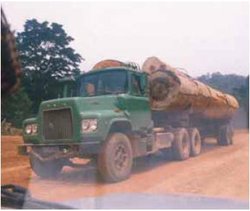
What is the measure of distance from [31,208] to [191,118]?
7.95 m

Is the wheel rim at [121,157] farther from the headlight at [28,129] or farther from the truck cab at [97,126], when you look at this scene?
the headlight at [28,129]

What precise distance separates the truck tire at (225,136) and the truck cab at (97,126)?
4.85 m

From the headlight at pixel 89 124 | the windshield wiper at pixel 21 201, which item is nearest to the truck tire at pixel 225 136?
the headlight at pixel 89 124

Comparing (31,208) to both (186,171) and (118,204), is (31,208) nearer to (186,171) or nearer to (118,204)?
(118,204)

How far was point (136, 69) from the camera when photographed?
6.76 metres

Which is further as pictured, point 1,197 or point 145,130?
point 145,130

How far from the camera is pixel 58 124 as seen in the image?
6.04 m

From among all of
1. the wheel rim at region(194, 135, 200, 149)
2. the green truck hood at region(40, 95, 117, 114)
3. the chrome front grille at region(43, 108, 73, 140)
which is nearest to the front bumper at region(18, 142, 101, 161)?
the chrome front grille at region(43, 108, 73, 140)

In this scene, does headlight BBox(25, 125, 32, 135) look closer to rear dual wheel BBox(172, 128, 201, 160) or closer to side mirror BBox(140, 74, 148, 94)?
side mirror BBox(140, 74, 148, 94)

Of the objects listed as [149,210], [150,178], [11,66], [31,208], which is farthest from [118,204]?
[150,178]

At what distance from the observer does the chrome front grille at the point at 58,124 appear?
5.91 meters

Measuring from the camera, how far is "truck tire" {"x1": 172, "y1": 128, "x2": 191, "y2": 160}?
324 inches

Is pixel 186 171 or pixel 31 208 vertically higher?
pixel 31 208

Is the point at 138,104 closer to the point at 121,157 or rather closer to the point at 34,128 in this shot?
the point at 121,157
